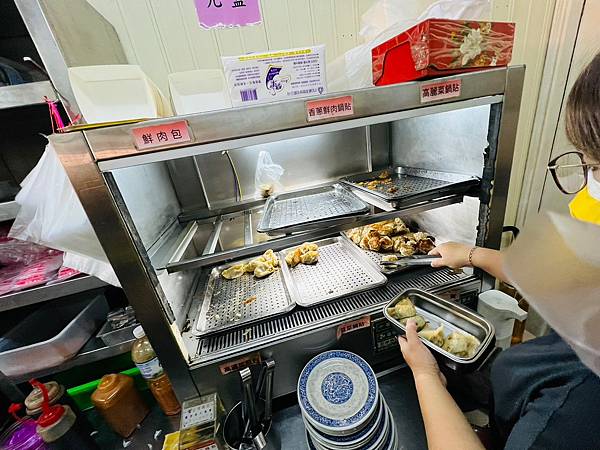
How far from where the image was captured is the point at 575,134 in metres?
0.56

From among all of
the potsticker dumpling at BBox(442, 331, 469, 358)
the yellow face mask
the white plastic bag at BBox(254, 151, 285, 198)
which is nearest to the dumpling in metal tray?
the potsticker dumpling at BBox(442, 331, 469, 358)

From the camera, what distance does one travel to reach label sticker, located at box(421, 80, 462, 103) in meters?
0.78

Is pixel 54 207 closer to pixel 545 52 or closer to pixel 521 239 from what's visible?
pixel 521 239

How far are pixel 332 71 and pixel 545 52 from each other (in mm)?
1417

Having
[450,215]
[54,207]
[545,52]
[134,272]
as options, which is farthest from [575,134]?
[54,207]

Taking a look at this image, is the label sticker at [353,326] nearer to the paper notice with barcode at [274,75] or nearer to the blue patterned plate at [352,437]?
the blue patterned plate at [352,437]

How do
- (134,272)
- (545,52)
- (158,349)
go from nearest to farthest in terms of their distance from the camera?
(134,272) → (158,349) → (545,52)

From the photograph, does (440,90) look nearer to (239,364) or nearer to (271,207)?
(271,207)

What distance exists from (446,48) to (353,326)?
1.04 metres

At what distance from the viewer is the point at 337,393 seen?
0.86m

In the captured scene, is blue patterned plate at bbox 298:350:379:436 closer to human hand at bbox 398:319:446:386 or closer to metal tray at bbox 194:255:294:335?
human hand at bbox 398:319:446:386

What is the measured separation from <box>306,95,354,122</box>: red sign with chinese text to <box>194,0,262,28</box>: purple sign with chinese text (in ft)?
3.32

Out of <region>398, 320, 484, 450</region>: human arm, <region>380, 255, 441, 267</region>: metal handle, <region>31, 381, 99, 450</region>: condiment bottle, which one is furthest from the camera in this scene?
<region>380, 255, 441, 267</region>: metal handle

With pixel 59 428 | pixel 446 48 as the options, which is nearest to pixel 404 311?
pixel 446 48
